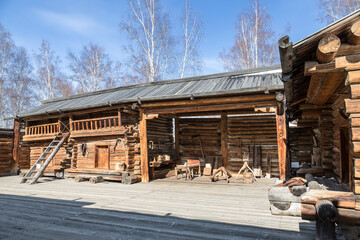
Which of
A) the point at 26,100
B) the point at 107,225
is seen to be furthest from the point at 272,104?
the point at 26,100

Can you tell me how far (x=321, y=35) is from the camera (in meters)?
3.83

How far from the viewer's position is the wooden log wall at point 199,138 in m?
13.0

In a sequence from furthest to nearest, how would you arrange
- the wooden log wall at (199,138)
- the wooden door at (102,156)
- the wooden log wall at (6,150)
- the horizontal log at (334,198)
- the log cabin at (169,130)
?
the wooden log wall at (6,150) < the wooden log wall at (199,138) < the wooden door at (102,156) < the log cabin at (169,130) < the horizontal log at (334,198)

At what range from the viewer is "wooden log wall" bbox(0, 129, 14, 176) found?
15266 millimetres

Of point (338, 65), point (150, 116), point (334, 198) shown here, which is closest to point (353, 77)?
point (338, 65)

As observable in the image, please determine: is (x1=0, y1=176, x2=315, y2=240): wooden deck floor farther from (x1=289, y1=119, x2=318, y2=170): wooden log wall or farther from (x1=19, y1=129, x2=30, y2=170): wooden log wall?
(x1=19, y1=129, x2=30, y2=170): wooden log wall

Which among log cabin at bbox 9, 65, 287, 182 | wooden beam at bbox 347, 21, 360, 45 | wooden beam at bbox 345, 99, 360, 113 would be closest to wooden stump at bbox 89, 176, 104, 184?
log cabin at bbox 9, 65, 287, 182

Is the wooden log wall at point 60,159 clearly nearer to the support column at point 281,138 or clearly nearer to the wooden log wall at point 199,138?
the wooden log wall at point 199,138

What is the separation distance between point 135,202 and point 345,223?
5274 mm

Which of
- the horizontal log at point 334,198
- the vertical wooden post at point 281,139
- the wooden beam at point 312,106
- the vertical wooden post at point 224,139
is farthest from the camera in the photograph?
the vertical wooden post at point 224,139

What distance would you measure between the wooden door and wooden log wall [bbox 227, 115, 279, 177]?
640 centimetres

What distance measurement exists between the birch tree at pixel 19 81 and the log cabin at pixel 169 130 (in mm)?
17198

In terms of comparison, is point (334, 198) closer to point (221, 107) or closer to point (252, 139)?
point (221, 107)

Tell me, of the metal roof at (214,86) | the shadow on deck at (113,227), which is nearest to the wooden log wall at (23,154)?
the metal roof at (214,86)
